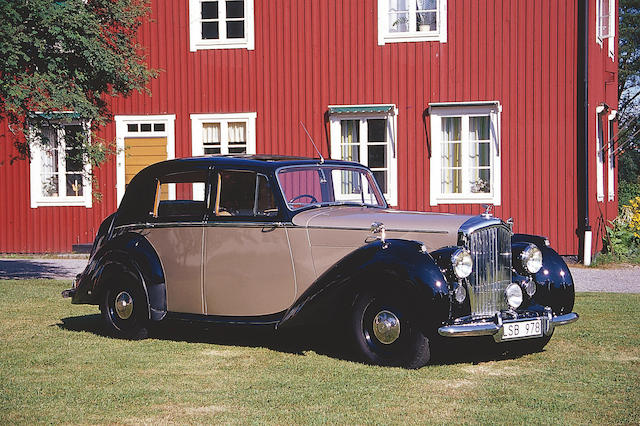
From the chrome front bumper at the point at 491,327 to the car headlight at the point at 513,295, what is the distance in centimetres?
22

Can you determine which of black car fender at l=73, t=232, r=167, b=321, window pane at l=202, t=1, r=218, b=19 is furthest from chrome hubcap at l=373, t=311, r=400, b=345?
window pane at l=202, t=1, r=218, b=19

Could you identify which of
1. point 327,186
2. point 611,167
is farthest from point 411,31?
point 327,186

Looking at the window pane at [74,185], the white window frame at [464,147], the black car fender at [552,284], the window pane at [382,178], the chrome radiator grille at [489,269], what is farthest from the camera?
the window pane at [74,185]

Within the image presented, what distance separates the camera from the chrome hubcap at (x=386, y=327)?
7.11 meters

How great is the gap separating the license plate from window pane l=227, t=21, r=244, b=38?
13.2 metres

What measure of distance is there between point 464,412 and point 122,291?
4.26 m

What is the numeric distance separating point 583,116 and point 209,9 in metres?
7.76

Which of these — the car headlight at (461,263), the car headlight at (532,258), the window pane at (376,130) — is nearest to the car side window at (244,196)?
the car headlight at (461,263)

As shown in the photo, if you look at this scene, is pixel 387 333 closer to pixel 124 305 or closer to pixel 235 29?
pixel 124 305

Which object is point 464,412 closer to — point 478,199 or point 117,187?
point 478,199

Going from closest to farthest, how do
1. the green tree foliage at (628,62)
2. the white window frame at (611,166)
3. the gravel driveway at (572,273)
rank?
the gravel driveway at (572,273) < the white window frame at (611,166) < the green tree foliage at (628,62)

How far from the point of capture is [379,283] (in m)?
7.16

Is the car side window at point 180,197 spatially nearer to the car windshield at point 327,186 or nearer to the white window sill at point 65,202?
the car windshield at point 327,186

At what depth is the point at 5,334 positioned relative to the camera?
901 cm
